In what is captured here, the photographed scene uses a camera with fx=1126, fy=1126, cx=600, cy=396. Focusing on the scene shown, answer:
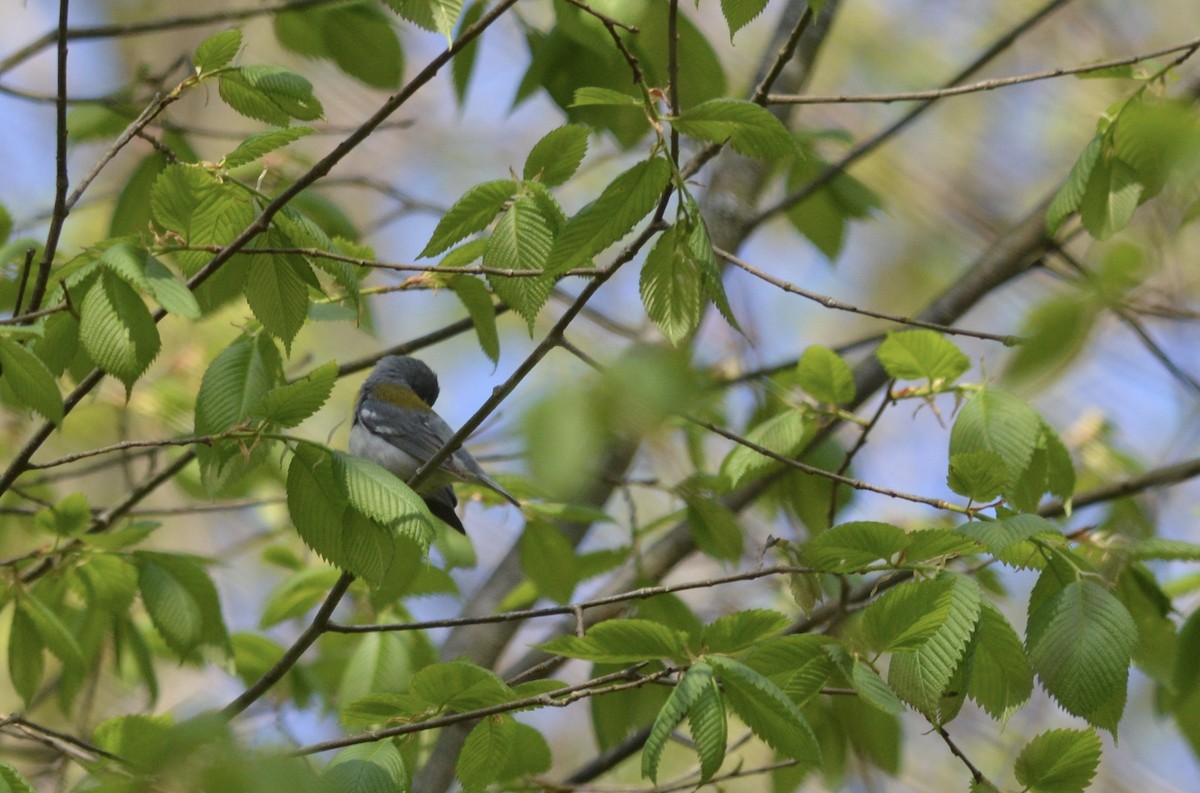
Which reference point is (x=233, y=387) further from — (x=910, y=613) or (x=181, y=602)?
(x=910, y=613)

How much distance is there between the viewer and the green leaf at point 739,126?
1.18 metres

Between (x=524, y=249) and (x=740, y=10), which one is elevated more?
(x=740, y=10)

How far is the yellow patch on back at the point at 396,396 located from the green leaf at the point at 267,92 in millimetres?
1589

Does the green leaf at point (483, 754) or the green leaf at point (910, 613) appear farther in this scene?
the green leaf at point (483, 754)

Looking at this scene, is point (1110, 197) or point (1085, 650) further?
point (1110, 197)

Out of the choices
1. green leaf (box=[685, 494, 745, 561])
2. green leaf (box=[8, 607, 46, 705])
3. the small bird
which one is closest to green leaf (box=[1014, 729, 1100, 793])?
green leaf (box=[685, 494, 745, 561])

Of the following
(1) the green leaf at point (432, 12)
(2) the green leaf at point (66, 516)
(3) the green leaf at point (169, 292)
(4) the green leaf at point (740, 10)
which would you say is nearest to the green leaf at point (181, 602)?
(2) the green leaf at point (66, 516)

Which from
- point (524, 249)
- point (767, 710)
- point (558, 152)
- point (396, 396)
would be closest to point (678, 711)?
Answer: point (767, 710)

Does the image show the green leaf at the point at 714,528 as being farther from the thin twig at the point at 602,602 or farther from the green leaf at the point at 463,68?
the green leaf at the point at 463,68

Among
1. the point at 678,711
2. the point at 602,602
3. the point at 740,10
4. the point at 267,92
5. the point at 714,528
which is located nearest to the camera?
the point at 678,711

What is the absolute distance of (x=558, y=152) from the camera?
57.1 inches

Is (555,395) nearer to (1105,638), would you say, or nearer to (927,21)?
(1105,638)

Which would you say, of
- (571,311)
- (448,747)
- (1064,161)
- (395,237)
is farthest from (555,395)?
(395,237)

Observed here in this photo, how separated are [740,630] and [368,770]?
451 mm
